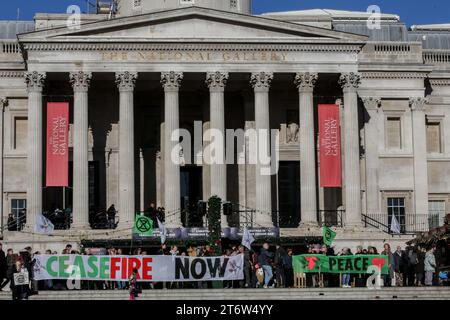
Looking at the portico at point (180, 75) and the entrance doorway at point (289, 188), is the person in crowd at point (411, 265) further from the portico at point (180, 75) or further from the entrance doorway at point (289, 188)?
the entrance doorway at point (289, 188)

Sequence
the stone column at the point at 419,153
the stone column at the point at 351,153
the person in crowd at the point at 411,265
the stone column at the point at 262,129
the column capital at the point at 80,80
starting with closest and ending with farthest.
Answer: the person in crowd at the point at 411,265, the column capital at the point at 80,80, the stone column at the point at 262,129, the stone column at the point at 351,153, the stone column at the point at 419,153

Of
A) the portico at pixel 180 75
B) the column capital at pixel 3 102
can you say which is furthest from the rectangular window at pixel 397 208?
the column capital at pixel 3 102

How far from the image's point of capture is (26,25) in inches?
2432

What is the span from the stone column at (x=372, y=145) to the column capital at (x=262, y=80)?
27.7ft

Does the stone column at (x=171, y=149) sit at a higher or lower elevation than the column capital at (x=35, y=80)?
lower

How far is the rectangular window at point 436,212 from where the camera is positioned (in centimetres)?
5633

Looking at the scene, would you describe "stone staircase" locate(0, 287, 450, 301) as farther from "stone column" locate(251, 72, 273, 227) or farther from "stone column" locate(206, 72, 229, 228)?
"stone column" locate(206, 72, 229, 228)

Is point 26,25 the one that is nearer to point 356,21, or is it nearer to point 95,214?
point 95,214

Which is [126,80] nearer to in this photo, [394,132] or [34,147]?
[34,147]

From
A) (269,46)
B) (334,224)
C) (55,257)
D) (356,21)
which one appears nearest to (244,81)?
(269,46)

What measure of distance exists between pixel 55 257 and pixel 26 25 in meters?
32.0

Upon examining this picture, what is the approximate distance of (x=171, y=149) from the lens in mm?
49594

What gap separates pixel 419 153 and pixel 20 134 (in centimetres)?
2345

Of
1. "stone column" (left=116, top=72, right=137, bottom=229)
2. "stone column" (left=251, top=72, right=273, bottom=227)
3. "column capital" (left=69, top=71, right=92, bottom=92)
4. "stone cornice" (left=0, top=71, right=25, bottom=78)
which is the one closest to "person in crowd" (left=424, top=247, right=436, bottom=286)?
"stone column" (left=251, top=72, right=273, bottom=227)
